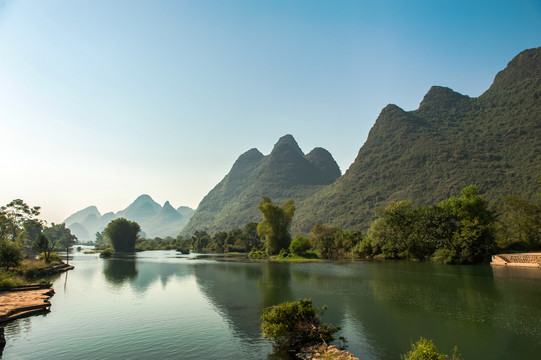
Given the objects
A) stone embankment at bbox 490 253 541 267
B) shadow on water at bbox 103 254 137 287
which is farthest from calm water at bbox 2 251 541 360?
stone embankment at bbox 490 253 541 267

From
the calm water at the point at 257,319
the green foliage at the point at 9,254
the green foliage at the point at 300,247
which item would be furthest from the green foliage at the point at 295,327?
the green foliage at the point at 300,247

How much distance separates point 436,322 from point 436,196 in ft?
383

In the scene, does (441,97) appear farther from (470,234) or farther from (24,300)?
(24,300)

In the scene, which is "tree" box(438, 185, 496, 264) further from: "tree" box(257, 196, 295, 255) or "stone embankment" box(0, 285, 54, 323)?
"stone embankment" box(0, 285, 54, 323)

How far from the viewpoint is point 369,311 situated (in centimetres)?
2186

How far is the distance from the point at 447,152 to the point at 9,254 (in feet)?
511

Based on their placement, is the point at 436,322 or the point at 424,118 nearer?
the point at 436,322

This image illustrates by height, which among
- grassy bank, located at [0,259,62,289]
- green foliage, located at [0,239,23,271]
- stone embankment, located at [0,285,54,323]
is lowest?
stone embankment, located at [0,285,54,323]

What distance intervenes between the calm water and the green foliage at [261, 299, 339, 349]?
3.31 ft

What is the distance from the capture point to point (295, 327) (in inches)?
595

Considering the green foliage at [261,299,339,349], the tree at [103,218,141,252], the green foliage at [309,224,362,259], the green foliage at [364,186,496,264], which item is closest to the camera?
the green foliage at [261,299,339,349]

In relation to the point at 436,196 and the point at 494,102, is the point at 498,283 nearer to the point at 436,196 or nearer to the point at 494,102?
the point at 436,196

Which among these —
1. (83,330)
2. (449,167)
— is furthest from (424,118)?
(83,330)

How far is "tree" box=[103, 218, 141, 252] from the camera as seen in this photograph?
431 feet
